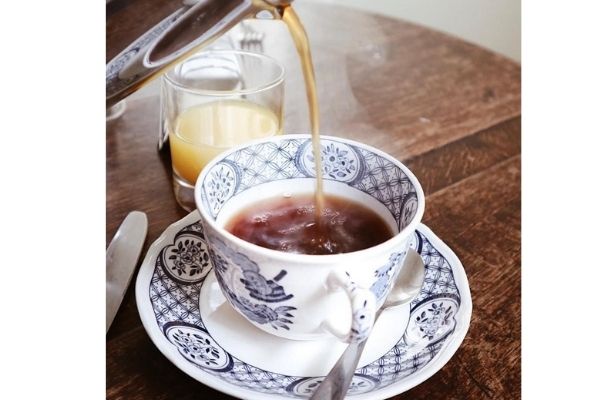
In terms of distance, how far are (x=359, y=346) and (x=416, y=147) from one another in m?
0.40

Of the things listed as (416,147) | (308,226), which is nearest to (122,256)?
(308,226)

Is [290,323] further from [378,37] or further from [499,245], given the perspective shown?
[378,37]

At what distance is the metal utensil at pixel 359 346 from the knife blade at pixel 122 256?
0.20m

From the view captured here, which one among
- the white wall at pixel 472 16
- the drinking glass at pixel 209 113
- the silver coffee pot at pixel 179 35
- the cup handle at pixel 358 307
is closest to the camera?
the cup handle at pixel 358 307

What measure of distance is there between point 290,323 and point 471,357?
0.52ft

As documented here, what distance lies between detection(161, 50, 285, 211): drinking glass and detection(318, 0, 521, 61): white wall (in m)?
1.25

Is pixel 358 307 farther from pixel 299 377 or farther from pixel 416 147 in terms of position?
pixel 416 147

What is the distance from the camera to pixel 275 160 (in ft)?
2.12

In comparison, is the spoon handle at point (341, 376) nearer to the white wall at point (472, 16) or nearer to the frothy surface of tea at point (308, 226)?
the frothy surface of tea at point (308, 226)

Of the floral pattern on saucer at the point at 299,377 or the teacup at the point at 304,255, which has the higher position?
the teacup at the point at 304,255

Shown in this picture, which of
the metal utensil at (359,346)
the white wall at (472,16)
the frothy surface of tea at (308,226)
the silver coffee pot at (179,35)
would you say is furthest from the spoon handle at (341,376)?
the white wall at (472,16)

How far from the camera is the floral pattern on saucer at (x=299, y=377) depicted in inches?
19.5

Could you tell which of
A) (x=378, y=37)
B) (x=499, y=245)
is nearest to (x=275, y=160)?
(x=499, y=245)

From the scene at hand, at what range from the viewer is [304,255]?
0.48m
